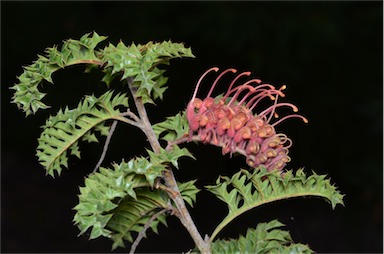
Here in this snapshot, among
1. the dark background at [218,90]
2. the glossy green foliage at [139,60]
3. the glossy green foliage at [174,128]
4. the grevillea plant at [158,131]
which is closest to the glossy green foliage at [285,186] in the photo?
the grevillea plant at [158,131]

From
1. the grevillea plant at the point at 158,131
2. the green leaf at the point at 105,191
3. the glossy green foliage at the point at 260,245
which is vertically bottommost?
the glossy green foliage at the point at 260,245

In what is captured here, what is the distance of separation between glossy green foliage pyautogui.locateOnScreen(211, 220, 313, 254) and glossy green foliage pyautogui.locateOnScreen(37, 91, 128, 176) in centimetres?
32

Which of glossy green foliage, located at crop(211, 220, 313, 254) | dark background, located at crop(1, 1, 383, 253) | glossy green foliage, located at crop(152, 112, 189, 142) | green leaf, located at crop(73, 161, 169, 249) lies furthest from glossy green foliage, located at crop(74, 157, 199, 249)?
dark background, located at crop(1, 1, 383, 253)

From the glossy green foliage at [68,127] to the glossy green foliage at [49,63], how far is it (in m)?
0.05

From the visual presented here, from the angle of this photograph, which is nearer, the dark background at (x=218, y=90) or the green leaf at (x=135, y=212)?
the green leaf at (x=135, y=212)

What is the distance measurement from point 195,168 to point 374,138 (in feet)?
4.92

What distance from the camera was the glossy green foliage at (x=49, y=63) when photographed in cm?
116

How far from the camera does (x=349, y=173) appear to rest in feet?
18.7

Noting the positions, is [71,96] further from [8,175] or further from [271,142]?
[271,142]

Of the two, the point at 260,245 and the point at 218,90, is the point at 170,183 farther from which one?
the point at 218,90

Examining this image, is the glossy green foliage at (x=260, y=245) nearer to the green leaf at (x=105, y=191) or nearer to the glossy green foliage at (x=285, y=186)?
the glossy green foliage at (x=285, y=186)

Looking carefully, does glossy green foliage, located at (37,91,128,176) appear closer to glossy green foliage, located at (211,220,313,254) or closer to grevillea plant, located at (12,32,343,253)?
grevillea plant, located at (12,32,343,253)

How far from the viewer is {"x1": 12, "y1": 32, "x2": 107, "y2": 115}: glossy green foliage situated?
3.80 ft

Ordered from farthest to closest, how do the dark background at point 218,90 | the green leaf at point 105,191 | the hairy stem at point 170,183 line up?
the dark background at point 218,90 < the hairy stem at point 170,183 < the green leaf at point 105,191
